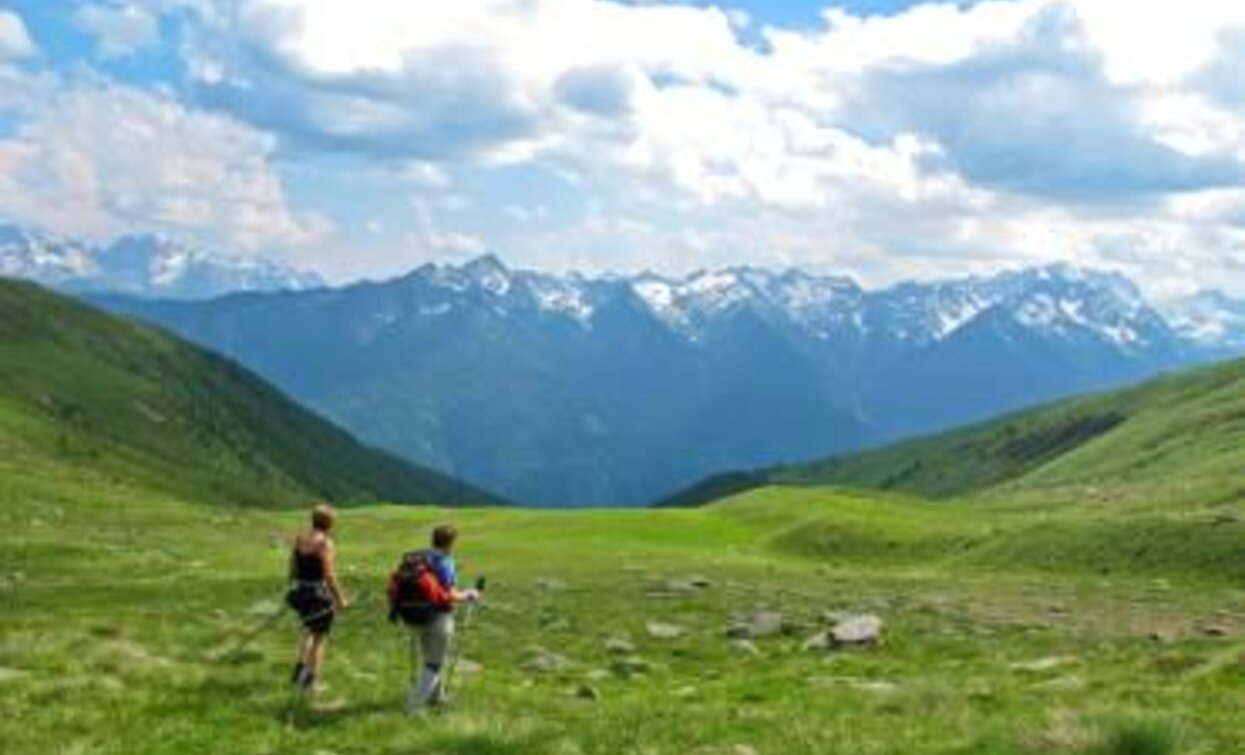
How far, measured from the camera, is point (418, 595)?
95.9 feet

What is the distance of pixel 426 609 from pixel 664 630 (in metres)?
18.7

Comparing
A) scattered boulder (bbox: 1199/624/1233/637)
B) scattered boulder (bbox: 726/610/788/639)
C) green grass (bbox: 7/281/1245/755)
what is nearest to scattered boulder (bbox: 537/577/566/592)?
green grass (bbox: 7/281/1245/755)

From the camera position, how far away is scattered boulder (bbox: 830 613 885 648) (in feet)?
143

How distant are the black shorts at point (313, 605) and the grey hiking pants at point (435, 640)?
250 centimetres

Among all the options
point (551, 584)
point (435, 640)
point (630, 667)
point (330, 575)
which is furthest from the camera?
point (551, 584)

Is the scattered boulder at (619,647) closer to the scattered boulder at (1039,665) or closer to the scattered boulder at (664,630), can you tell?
the scattered boulder at (664,630)

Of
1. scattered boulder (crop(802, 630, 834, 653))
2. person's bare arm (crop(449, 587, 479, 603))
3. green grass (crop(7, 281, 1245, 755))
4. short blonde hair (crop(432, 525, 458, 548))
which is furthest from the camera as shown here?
scattered boulder (crop(802, 630, 834, 653))

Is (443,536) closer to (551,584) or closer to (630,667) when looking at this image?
(630,667)

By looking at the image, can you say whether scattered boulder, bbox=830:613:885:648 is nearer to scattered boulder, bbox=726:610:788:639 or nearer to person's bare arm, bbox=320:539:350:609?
scattered boulder, bbox=726:610:788:639

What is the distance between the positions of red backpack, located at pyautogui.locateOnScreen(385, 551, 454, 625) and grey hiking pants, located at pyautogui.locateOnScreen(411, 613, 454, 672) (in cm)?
11

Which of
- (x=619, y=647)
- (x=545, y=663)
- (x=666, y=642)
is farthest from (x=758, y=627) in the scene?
(x=545, y=663)

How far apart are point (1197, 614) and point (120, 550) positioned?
45546 millimetres

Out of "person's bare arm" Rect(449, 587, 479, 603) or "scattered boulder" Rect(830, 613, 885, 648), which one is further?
"scattered boulder" Rect(830, 613, 885, 648)

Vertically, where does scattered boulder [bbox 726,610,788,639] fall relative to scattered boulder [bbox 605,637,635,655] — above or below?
above
